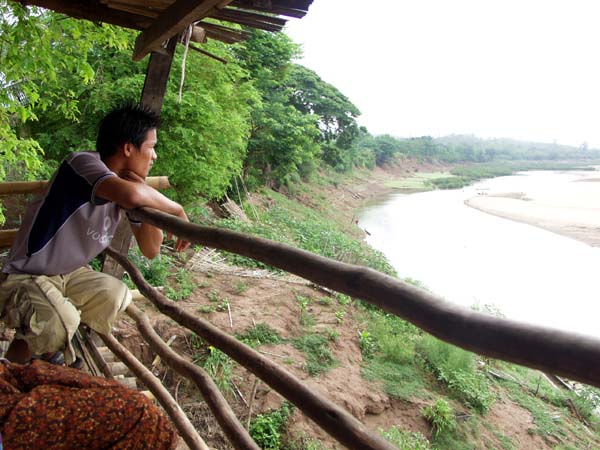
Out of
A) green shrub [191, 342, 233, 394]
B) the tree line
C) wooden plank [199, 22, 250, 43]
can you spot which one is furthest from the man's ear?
green shrub [191, 342, 233, 394]

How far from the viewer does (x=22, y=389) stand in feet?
4.42

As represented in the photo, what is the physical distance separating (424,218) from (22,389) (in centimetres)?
2332

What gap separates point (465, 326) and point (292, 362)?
16.9 feet

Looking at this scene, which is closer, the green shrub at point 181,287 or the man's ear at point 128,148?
the man's ear at point 128,148

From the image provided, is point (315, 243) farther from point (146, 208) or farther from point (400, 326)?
point (146, 208)

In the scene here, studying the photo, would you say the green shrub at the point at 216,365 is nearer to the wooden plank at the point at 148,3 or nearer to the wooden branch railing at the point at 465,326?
the wooden plank at the point at 148,3

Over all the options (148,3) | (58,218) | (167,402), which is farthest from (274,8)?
(167,402)

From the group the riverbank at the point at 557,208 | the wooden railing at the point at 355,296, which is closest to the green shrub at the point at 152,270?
the wooden railing at the point at 355,296

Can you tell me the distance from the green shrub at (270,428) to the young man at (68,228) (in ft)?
9.44

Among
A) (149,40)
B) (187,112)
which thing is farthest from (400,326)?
(149,40)

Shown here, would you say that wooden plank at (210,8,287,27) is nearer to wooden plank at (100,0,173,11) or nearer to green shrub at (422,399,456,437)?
wooden plank at (100,0,173,11)

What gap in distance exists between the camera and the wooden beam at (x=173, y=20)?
5.92ft

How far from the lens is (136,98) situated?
609 centimetres

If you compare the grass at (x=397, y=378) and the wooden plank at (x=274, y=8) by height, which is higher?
the wooden plank at (x=274, y=8)
